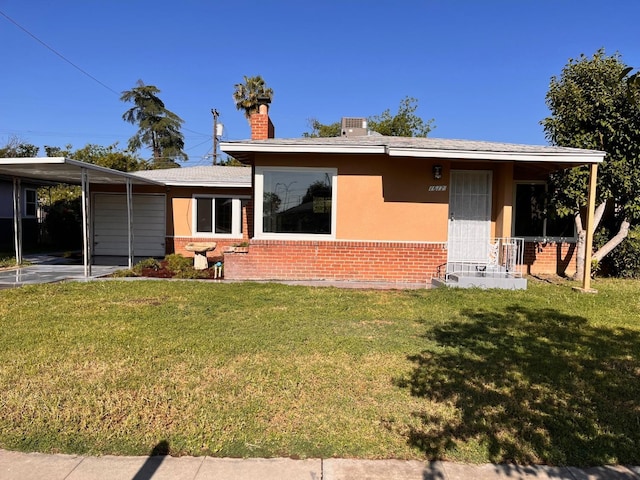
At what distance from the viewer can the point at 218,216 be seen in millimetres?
14453

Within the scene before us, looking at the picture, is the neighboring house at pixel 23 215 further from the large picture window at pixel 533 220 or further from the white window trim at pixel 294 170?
the large picture window at pixel 533 220

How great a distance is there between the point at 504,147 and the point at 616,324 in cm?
473

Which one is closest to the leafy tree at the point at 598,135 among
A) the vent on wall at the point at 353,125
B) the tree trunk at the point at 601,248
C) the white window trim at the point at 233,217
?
the tree trunk at the point at 601,248

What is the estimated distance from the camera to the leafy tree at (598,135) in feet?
32.3

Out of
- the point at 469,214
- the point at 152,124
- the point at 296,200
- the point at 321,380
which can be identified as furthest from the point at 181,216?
the point at 152,124

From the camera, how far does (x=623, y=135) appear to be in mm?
9891

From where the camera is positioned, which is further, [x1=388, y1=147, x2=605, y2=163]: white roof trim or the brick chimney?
the brick chimney

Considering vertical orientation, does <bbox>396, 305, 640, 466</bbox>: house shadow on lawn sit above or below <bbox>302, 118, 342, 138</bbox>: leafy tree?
→ below

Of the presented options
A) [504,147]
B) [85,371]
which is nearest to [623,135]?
[504,147]

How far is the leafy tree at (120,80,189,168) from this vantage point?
133 ft

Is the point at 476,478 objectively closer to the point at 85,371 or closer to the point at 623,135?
the point at 85,371

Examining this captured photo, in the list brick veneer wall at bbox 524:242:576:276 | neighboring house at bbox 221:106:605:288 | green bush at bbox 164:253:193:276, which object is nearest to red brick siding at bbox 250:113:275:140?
neighboring house at bbox 221:106:605:288

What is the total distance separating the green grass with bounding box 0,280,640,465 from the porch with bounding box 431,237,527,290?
1.92m

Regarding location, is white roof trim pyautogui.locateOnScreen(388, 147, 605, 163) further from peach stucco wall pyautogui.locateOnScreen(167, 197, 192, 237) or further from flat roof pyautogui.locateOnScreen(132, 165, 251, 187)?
peach stucco wall pyautogui.locateOnScreen(167, 197, 192, 237)
